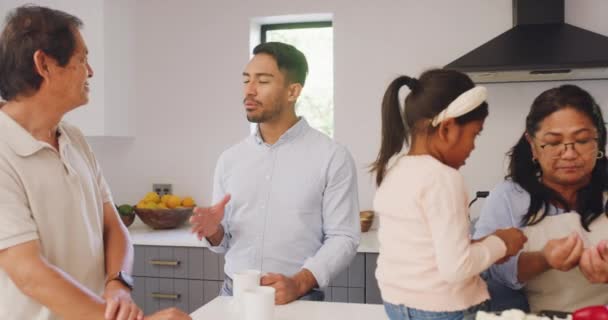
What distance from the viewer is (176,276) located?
3.07 metres

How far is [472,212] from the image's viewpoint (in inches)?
128

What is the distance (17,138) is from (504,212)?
3.89 ft

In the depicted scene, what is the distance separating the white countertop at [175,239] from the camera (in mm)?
2935

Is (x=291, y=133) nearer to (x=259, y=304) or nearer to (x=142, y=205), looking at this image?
(x=259, y=304)

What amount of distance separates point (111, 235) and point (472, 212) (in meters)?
2.16

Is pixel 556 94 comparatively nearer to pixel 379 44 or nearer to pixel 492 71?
pixel 492 71

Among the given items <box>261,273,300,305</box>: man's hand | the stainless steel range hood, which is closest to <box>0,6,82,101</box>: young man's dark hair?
<box>261,273,300,305</box>: man's hand

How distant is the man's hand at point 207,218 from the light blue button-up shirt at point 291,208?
0.63 feet

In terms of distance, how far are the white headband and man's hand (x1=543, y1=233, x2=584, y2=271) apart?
34 cm

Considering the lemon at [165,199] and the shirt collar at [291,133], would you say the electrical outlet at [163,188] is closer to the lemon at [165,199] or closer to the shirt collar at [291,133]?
the lemon at [165,199]

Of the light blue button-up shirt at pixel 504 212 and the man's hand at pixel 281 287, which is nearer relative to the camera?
the light blue button-up shirt at pixel 504 212

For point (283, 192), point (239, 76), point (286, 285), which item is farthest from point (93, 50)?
point (286, 285)

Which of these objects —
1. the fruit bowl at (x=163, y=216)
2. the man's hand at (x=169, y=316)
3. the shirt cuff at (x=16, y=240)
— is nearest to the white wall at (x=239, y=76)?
the fruit bowl at (x=163, y=216)

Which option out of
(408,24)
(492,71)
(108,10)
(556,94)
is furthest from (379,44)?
(556,94)
